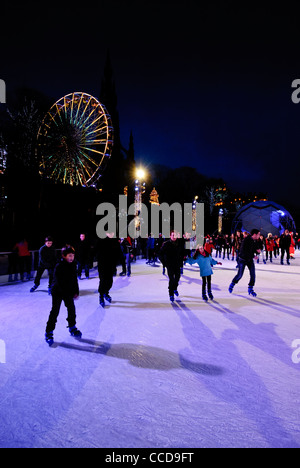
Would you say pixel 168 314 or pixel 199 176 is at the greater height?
pixel 199 176

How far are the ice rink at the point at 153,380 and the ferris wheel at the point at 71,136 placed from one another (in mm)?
11930

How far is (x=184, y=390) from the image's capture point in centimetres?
278

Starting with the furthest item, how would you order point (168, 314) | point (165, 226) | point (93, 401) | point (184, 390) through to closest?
1. point (165, 226)
2. point (168, 314)
3. point (184, 390)
4. point (93, 401)

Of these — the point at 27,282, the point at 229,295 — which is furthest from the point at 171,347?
the point at 27,282

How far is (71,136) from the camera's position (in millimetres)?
16359

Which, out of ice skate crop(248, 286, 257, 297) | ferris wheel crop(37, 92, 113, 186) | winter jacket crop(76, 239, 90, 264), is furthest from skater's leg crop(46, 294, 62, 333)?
ferris wheel crop(37, 92, 113, 186)

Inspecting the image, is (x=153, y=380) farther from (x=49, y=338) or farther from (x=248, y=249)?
(x=248, y=249)

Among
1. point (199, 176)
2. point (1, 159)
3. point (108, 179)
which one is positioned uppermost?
point (199, 176)

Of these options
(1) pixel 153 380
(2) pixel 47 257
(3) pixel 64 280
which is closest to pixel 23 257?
(2) pixel 47 257

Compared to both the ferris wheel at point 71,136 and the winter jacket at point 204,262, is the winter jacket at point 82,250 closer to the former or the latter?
the winter jacket at point 204,262

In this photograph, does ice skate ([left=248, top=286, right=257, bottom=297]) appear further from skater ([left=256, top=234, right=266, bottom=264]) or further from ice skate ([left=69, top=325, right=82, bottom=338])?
ice skate ([left=69, top=325, right=82, bottom=338])

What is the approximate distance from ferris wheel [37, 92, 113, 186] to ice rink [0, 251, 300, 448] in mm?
11930
